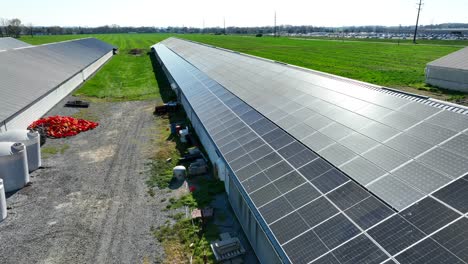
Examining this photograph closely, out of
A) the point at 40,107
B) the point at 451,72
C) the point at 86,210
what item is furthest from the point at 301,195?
the point at 451,72

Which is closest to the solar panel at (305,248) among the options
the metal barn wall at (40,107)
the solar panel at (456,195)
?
the solar panel at (456,195)

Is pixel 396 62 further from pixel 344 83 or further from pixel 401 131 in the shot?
pixel 401 131

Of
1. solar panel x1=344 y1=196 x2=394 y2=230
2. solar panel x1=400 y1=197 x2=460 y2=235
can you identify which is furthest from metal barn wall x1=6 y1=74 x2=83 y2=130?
solar panel x1=400 y1=197 x2=460 y2=235

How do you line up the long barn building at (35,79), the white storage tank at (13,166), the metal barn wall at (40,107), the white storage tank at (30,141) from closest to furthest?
the white storage tank at (13,166)
the white storage tank at (30,141)
the metal barn wall at (40,107)
the long barn building at (35,79)

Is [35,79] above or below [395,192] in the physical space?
above

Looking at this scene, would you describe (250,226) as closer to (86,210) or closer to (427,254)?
(427,254)

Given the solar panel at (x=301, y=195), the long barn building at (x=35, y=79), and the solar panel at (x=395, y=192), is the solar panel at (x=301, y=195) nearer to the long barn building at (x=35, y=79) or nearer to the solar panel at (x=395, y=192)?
the solar panel at (x=395, y=192)
